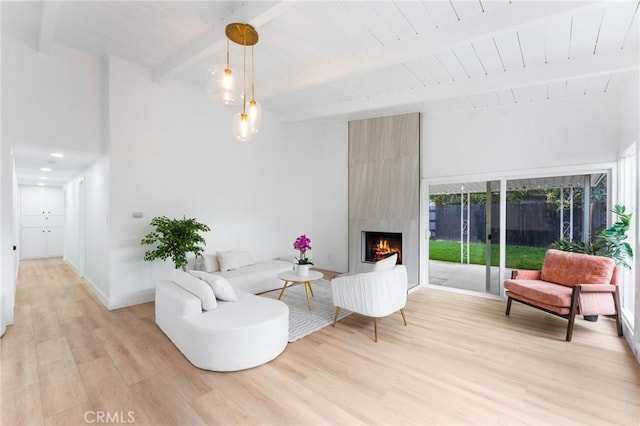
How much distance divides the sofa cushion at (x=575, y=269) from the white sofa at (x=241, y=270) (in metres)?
4.04

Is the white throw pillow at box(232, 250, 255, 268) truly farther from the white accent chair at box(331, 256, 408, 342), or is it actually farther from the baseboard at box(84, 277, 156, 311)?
the white accent chair at box(331, 256, 408, 342)

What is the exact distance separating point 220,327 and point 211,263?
2.56 m

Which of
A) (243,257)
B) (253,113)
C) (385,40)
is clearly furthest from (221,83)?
(243,257)

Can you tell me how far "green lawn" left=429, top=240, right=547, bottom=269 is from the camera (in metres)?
4.64

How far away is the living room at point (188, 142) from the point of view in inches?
141

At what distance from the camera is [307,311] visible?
13.2 feet

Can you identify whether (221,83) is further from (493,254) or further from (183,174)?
(493,254)

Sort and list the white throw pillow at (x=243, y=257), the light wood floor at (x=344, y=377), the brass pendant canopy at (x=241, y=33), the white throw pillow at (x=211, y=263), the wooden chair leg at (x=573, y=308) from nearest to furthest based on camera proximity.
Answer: the light wood floor at (x=344, y=377)
the brass pendant canopy at (x=241, y=33)
the wooden chair leg at (x=573, y=308)
the white throw pillow at (x=211, y=263)
the white throw pillow at (x=243, y=257)

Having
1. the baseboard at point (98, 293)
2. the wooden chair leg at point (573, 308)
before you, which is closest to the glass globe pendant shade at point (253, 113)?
the baseboard at point (98, 293)

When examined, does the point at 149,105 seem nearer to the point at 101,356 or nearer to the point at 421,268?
the point at 101,356

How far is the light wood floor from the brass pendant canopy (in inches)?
127

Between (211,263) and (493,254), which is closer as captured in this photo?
(211,263)

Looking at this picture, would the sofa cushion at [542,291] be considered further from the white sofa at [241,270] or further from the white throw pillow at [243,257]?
the white throw pillow at [243,257]

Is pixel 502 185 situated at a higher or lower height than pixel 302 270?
higher
